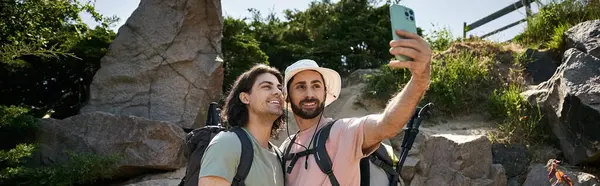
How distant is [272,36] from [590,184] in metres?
6.26

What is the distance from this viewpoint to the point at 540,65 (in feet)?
31.5

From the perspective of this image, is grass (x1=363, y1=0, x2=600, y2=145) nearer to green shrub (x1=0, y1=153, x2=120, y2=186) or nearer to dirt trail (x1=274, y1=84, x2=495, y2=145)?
dirt trail (x1=274, y1=84, x2=495, y2=145)

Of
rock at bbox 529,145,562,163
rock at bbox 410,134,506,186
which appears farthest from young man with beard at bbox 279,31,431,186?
rock at bbox 529,145,562,163

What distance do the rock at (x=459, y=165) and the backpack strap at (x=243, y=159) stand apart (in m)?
4.42

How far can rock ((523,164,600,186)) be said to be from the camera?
22.5 feet

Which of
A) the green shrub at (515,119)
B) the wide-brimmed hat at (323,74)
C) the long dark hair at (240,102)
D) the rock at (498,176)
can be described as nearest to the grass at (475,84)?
the green shrub at (515,119)

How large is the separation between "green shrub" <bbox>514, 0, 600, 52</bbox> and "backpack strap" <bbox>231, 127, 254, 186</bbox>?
308 inches

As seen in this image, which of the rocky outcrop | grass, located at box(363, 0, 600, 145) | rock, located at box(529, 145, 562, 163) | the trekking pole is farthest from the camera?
grass, located at box(363, 0, 600, 145)

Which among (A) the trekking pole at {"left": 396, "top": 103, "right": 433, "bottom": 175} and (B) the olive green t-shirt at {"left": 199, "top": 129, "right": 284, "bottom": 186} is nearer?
(B) the olive green t-shirt at {"left": 199, "top": 129, "right": 284, "bottom": 186}

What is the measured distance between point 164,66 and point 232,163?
4990 mm

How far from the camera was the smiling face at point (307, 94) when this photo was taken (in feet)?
11.7

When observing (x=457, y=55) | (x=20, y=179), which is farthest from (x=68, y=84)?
(x=457, y=55)

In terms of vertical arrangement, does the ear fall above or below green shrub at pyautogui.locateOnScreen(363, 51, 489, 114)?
below

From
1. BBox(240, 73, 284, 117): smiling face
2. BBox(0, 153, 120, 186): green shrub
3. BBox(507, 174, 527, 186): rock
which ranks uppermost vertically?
BBox(240, 73, 284, 117): smiling face
